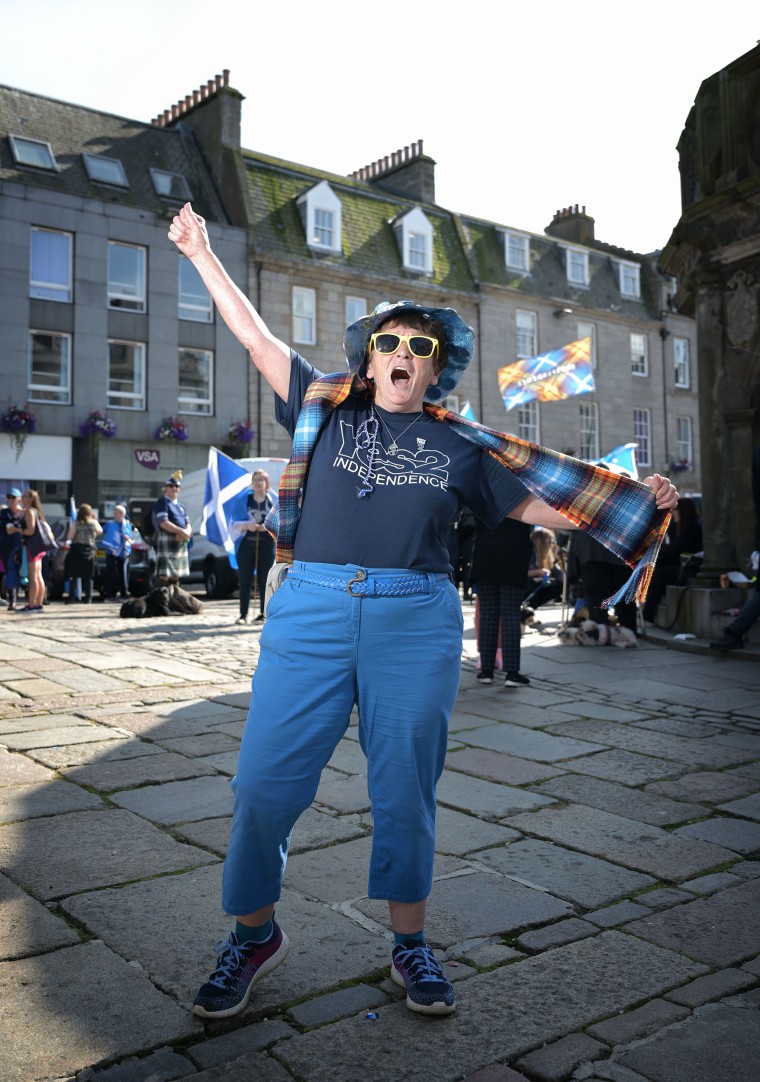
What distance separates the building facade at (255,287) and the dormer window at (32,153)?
15cm

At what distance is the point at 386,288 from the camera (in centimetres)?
3022

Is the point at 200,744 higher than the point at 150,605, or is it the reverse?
the point at 150,605

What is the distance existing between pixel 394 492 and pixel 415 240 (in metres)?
30.2

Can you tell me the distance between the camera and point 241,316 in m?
2.96

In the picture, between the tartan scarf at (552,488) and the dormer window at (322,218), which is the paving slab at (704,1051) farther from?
the dormer window at (322,218)

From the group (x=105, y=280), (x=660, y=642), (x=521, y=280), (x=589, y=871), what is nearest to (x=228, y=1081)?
(x=589, y=871)

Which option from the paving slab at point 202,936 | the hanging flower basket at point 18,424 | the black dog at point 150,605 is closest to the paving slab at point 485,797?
the paving slab at point 202,936

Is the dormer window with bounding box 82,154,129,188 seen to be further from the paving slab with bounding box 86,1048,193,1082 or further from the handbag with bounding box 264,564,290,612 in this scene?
the paving slab with bounding box 86,1048,193,1082

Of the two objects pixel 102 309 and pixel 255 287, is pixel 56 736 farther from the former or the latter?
pixel 255 287

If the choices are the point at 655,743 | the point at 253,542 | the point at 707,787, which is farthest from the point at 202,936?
the point at 253,542

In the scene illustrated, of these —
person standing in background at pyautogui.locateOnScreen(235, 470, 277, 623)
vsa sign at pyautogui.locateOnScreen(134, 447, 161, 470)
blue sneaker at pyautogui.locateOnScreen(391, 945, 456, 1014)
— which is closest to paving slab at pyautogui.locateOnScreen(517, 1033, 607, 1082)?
blue sneaker at pyautogui.locateOnScreen(391, 945, 456, 1014)

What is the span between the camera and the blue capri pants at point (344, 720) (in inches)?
102

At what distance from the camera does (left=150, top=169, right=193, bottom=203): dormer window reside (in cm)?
2673

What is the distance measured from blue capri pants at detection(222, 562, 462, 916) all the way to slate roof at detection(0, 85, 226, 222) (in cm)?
2439
